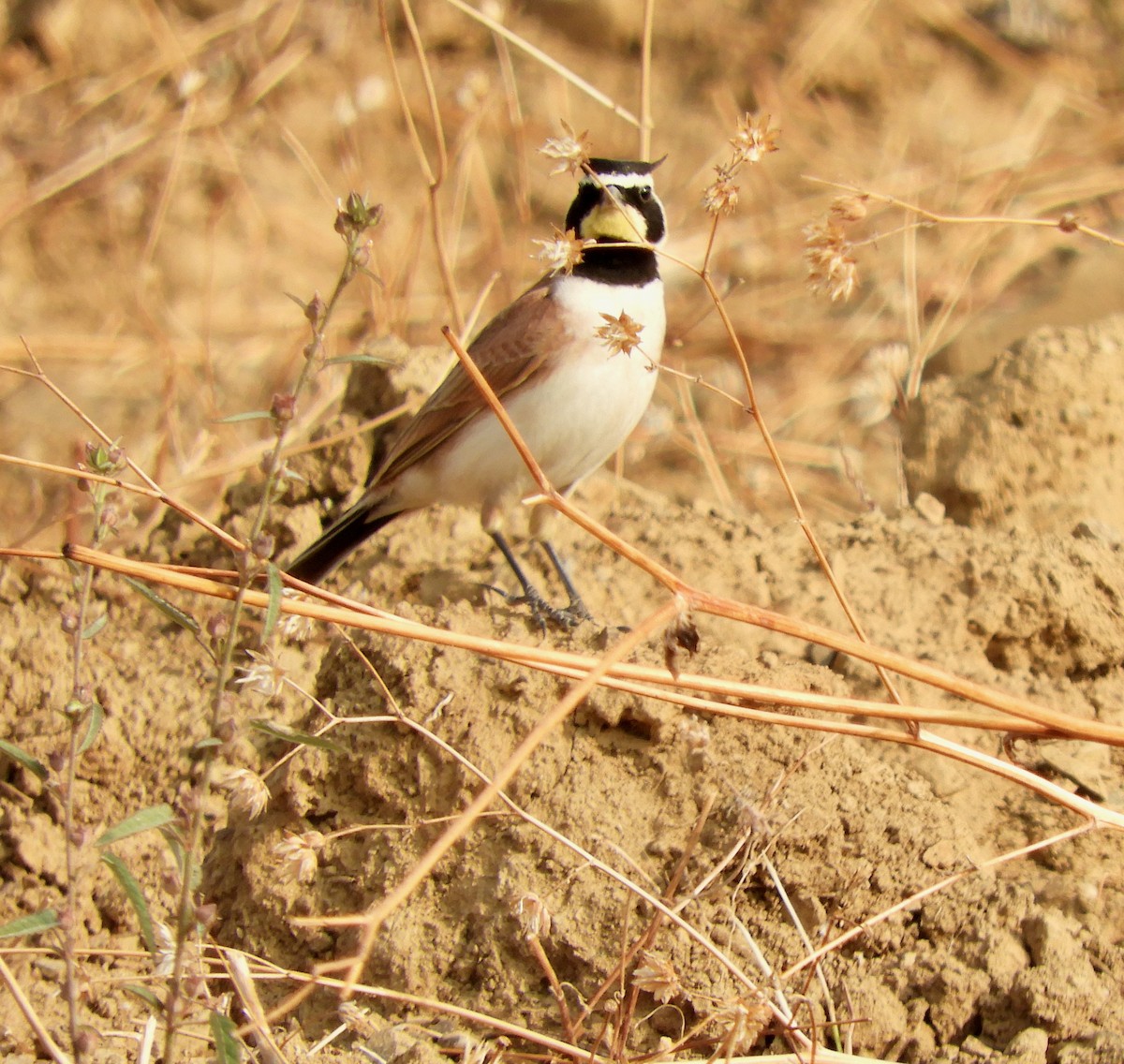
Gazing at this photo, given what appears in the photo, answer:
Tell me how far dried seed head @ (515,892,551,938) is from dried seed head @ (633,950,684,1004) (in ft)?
0.60

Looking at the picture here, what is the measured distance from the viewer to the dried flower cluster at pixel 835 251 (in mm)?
2387

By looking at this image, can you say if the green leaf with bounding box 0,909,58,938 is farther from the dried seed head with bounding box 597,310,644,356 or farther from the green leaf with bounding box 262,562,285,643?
the dried seed head with bounding box 597,310,644,356

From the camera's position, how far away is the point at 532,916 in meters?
2.40

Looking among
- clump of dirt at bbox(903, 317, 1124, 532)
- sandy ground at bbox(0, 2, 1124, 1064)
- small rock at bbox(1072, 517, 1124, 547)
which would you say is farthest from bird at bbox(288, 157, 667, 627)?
small rock at bbox(1072, 517, 1124, 547)

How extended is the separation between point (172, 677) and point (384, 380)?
143 centimetres

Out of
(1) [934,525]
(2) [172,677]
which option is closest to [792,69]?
(1) [934,525]

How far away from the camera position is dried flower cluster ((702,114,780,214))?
7.51 feet

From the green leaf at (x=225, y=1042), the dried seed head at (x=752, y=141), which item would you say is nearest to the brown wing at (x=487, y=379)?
the dried seed head at (x=752, y=141)

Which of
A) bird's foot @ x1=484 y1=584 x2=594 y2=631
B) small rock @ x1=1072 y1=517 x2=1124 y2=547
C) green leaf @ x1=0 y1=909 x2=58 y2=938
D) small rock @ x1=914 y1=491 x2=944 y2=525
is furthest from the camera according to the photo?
small rock @ x1=914 y1=491 x2=944 y2=525

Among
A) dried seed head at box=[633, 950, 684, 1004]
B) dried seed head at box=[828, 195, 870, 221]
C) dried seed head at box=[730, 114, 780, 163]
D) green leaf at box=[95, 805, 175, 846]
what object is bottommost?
dried seed head at box=[633, 950, 684, 1004]

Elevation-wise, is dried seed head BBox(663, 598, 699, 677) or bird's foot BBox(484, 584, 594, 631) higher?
dried seed head BBox(663, 598, 699, 677)

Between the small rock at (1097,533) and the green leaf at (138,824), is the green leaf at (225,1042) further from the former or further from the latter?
the small rock at (1097,533)

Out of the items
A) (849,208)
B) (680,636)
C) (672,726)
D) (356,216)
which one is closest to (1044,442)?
(672,726)

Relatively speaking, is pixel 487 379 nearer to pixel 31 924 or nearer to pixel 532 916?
pixel 532 916
